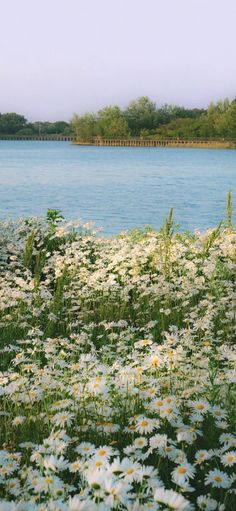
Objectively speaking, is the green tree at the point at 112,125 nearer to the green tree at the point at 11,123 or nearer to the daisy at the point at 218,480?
the green tree at the point at 11,123

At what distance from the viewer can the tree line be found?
422 ft

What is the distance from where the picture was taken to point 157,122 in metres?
148

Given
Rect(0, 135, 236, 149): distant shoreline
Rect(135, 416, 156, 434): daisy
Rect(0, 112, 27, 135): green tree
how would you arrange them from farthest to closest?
Rect(0, 112, 27, 135): green tree
Rect(0, 135, 236, 149): distant shoreline
Rect(135, 416, 156, 434): daisy

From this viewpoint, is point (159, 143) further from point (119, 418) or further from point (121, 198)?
point (119, 418)

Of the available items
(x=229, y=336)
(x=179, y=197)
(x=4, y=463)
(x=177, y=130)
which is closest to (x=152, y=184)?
(x=179, y=197)

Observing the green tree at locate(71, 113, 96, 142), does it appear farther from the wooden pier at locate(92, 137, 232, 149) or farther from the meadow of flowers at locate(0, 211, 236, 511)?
the meadow of flowers at locate(0, 211, 236, 511)

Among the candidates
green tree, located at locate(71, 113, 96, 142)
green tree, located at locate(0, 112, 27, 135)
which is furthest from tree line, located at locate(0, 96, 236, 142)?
green tree, located at locate(0, 112, 27, 135)

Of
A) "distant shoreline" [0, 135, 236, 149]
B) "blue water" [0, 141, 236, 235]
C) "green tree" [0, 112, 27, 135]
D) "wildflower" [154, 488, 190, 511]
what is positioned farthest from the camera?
"green tree" [0, 112, 27, 135]

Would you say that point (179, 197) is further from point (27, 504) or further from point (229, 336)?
point (27, 504)

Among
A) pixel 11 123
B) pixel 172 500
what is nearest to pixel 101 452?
pixel 172 500

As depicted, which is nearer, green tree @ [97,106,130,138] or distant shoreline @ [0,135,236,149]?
distant shoreline @ [0,135,236,149]

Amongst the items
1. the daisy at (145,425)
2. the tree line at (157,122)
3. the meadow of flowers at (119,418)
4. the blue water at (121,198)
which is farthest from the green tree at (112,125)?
the daisy at (145,425)

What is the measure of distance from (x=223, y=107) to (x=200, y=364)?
142630 millimetres

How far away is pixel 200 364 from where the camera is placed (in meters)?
3.86
